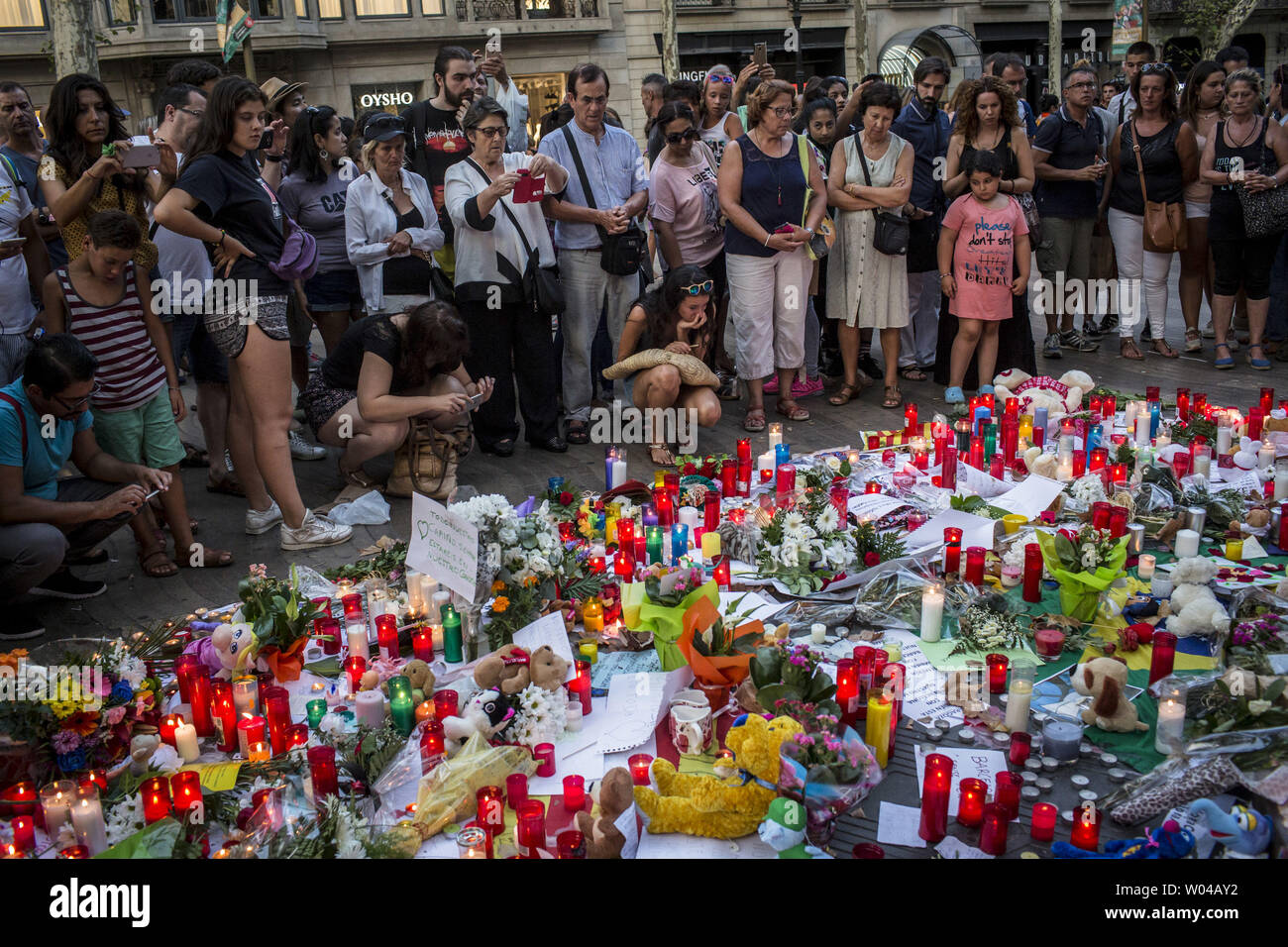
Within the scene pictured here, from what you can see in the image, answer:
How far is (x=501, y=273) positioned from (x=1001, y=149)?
297cm

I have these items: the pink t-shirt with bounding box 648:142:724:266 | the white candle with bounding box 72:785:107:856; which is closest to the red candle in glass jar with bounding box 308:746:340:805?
the white candle with bounding box 72:785:107:856

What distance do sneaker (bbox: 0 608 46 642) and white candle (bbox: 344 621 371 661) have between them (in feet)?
4.39

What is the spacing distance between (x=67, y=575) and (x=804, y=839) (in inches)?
124

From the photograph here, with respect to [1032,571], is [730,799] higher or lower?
lower

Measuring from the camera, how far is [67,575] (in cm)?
407

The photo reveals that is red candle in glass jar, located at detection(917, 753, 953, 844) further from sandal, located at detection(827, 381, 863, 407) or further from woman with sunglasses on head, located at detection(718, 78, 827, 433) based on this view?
sandal, located at detection(827, 381, 863, 407)

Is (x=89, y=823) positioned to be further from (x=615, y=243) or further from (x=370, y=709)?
(x=615, y=243)

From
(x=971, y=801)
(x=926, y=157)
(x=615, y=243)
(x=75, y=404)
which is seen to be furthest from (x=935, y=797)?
(x=926, y=157)

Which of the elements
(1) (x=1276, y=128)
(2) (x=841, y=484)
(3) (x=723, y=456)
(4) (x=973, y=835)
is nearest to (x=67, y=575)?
(3) (x=723, y=456)

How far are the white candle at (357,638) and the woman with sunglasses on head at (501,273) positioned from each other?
244 cm

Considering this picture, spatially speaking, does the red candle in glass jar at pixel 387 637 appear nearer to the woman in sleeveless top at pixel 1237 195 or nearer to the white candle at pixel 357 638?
the white candle at pixel 357 638

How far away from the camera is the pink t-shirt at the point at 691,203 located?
5.93 meters

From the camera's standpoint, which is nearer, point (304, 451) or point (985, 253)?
point (304, 451)

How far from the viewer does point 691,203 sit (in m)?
5.94
